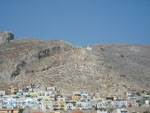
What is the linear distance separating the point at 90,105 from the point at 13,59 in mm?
32915

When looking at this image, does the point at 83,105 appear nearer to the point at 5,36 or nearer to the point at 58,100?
the point at 58,100

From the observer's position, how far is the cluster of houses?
321 ft

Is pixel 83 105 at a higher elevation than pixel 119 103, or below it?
below

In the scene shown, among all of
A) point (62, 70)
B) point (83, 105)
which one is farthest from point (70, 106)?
point (62, 70)

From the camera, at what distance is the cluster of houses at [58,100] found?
97812mm

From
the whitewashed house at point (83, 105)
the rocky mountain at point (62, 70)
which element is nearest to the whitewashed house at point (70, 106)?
the whitewashed house at point (83, 105)

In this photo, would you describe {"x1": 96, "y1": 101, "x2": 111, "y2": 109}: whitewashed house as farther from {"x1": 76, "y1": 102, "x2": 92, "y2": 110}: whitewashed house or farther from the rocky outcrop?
the rocky outcrop

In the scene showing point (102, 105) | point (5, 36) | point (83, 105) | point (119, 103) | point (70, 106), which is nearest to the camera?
point (70, 106)

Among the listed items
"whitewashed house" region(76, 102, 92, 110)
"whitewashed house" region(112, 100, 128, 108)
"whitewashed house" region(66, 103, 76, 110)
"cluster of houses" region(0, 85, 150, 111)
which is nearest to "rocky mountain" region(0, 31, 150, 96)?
"cluster of houses" region(0, 85, 150, 111)

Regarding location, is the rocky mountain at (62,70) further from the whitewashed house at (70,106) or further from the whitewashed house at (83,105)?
the whitewashed house at (70,106)

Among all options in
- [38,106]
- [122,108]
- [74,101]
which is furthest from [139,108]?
[38,106]

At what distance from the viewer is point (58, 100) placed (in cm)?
9938

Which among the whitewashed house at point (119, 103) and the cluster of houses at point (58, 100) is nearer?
the cluster of houses at point (58, 100)

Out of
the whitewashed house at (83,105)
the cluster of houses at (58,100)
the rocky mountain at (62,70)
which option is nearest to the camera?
the cluster of houses at (58,100)
